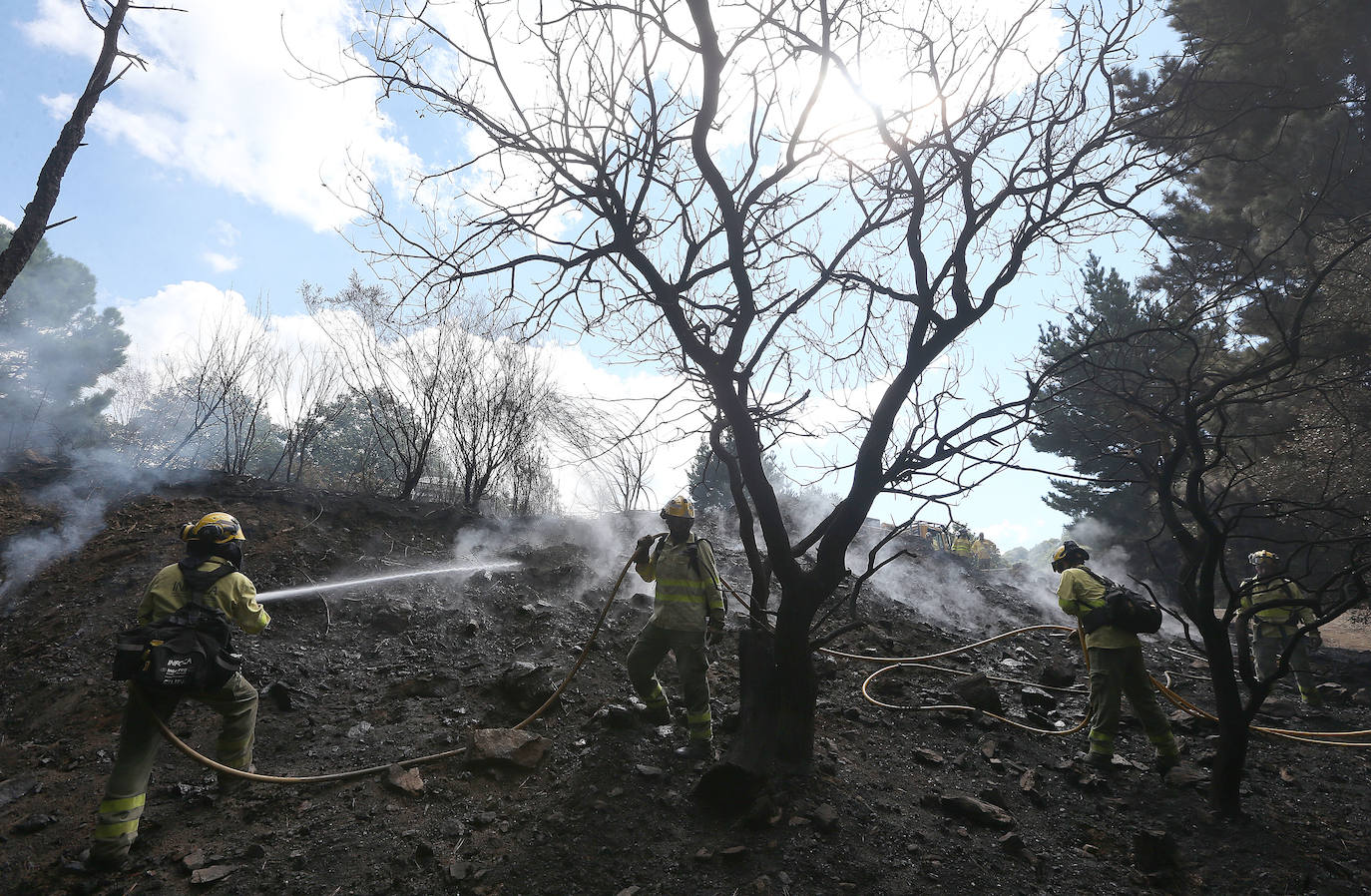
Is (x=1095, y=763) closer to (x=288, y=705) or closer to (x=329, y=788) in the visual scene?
(x=329, y=788)

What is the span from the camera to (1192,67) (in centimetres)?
411

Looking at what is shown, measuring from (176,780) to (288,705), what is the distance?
0.94 meters

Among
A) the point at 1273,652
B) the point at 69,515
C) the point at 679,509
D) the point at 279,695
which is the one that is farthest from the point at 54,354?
the point at 1273,652

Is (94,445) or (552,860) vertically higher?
(94,445)

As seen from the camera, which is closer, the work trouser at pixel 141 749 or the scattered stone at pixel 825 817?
the work trouser at pixel 141 749

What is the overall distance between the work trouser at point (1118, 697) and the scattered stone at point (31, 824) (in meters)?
6.95

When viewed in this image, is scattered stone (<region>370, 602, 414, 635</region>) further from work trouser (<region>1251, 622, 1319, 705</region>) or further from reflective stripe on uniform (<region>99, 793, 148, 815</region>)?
work trouser (<region>1251, 622, 1319, 705</region>)

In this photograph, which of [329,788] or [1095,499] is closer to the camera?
[329,788]

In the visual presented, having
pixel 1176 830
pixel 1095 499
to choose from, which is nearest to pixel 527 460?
pixel 1176 830

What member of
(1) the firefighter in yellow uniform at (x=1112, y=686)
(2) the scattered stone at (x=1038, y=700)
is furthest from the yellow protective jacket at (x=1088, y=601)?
(2) the scattered stone at (x=1038, y=700)

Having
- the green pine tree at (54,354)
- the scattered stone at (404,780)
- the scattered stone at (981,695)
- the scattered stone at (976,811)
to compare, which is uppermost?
the green pine tree at (54,354)

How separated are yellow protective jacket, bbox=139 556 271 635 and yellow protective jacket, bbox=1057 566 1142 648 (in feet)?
19.6

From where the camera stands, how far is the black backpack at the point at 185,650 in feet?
11.6

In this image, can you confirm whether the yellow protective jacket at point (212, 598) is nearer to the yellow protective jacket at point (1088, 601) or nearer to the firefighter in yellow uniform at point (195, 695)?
the firefighter in yellow uniform at point (195, 695)
